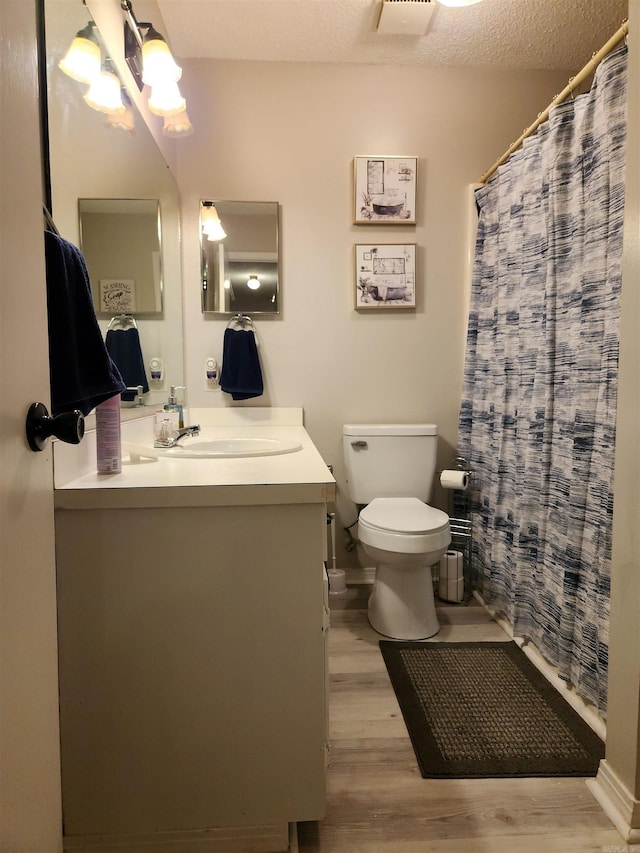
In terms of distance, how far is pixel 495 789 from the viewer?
3.98 feet

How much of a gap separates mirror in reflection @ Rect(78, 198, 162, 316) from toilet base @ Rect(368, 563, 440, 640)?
1358 mm

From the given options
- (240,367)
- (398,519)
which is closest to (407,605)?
(398,519)

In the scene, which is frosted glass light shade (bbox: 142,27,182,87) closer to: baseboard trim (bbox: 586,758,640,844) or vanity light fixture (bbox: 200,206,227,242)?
vanity light fixture (bbox: 200,206,227,242)

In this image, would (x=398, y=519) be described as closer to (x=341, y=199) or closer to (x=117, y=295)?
(x=117, y=295)

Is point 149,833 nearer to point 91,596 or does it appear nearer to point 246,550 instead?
point 91,596

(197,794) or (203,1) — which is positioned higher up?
(203,1)

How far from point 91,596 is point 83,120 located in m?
1.14

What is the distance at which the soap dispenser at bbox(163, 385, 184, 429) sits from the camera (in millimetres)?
1715

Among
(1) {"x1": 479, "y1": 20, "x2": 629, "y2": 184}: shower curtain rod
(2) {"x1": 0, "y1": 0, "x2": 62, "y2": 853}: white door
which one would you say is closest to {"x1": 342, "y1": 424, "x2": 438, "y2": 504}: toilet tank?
(1) {"x1": 479, "y1": 20, "x2": 629, "y2": 184}: shower curtain rod

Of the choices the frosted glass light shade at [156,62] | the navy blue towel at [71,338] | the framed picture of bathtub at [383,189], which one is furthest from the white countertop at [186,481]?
the framed picture of bathtub at [383,189]

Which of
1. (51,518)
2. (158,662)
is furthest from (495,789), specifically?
(51,518)

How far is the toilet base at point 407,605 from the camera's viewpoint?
191 cm

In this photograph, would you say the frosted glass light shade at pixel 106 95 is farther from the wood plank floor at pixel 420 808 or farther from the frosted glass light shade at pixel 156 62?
the wood plank floor at pixel 420 808

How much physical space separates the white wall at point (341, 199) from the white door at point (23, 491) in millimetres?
1639
